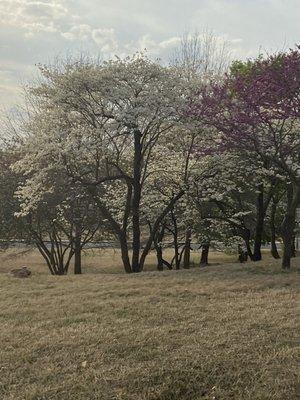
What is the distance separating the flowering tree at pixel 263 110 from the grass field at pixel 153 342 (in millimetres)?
2761

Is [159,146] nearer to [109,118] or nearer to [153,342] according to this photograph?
[109,118]

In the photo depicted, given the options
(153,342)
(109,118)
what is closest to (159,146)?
(109,118)

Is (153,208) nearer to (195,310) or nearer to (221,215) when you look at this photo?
(221,215)

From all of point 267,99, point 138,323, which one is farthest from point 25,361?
point 267,99

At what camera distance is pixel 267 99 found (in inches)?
331

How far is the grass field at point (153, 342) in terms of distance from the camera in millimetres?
3695

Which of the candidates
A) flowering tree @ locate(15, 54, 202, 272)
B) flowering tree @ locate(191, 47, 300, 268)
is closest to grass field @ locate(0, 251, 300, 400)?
flowering tree @ locate(191, 47, 300, 268)

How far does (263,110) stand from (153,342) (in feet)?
19.1

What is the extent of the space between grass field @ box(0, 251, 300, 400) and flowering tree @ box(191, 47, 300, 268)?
2.76 m

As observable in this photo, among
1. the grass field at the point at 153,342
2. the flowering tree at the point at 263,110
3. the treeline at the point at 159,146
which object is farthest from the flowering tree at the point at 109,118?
the grass field at the point at 153,342

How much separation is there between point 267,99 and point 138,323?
489 centimetres

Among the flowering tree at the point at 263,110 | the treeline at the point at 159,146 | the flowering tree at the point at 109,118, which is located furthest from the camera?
the flowering tree at the point at 109,118

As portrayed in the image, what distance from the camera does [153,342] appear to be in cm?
466

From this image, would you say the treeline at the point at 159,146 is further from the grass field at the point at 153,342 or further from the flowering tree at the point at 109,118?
the grass field at the point at 153,342
